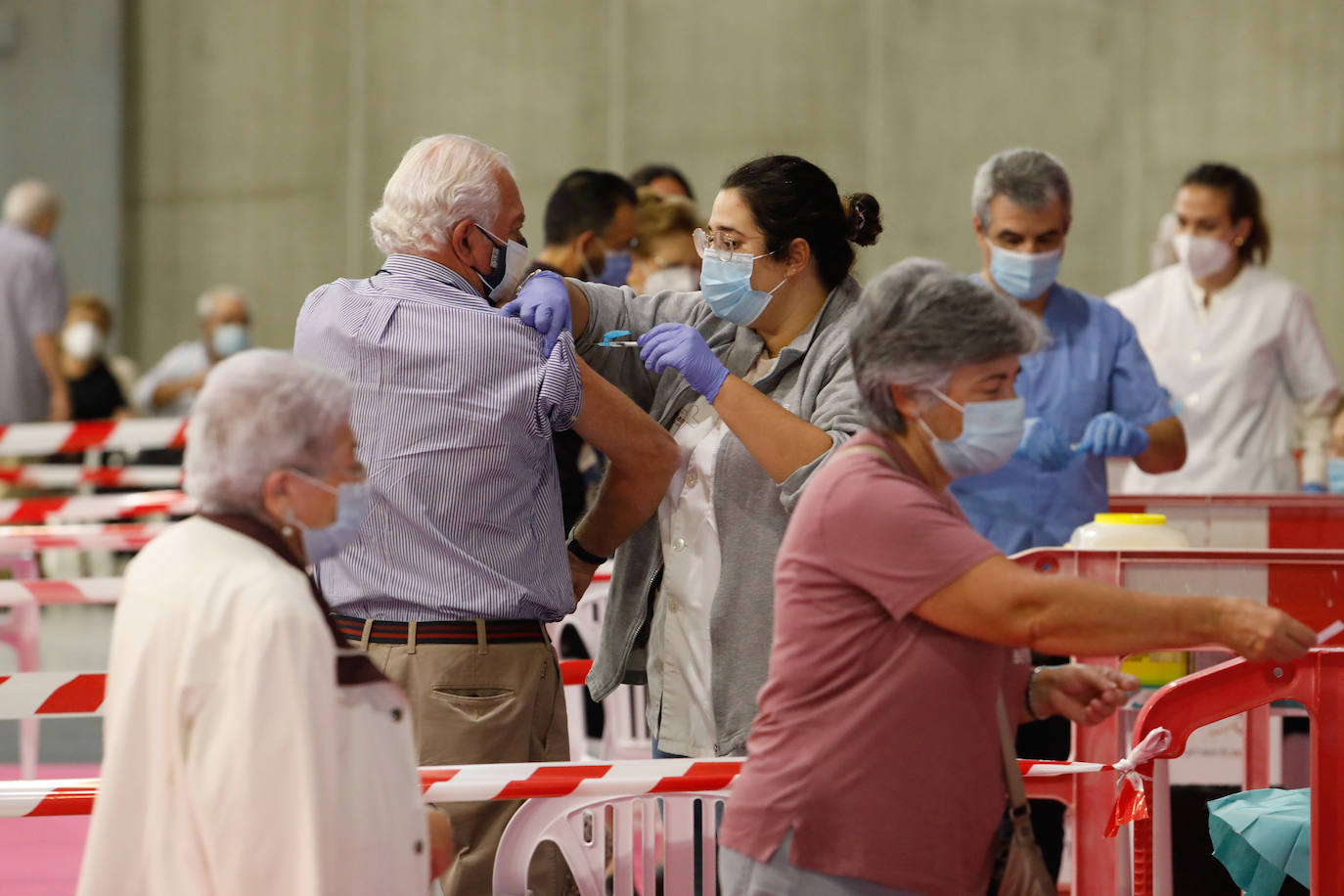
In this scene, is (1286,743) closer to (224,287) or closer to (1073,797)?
(1073,797)

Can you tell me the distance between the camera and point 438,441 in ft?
8.59

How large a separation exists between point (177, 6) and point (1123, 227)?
6296 mm

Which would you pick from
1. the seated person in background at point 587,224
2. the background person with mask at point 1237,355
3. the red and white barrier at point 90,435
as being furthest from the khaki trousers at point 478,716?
the red and white barrier at point 90,435

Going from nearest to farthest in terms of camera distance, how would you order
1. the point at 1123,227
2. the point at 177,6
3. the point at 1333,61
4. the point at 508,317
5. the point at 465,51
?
the point at 508,317 → the point at 1333,61 → the point at 1123,227 → the point at 465,51 → the point at 177,6

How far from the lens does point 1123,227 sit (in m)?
8.80

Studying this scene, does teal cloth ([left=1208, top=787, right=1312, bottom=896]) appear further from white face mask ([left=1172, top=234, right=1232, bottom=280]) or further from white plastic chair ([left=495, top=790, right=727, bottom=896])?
white face mask ([left=1172, top=234, right=1232, bottom=280])

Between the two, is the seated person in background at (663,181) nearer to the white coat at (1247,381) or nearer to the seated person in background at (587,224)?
Result: the seated person in background at (587,224)

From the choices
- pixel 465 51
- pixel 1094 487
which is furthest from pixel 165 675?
pixel 465 51

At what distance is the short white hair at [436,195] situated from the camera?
273cm

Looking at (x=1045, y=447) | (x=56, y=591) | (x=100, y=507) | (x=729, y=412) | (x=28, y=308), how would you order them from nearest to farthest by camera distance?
1. (x=729, y=412)
2. (x=1045, y=447)
3. (x=56, y=591)
4. (x=100, y=507)
5. (x=28, y=308)

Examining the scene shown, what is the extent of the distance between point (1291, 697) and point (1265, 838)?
0.27 metres

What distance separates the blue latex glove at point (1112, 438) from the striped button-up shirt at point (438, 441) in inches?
62.7

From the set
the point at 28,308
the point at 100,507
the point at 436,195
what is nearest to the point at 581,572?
the point at 436,195

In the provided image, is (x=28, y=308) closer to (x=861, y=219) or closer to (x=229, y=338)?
(x=229, y=338)
